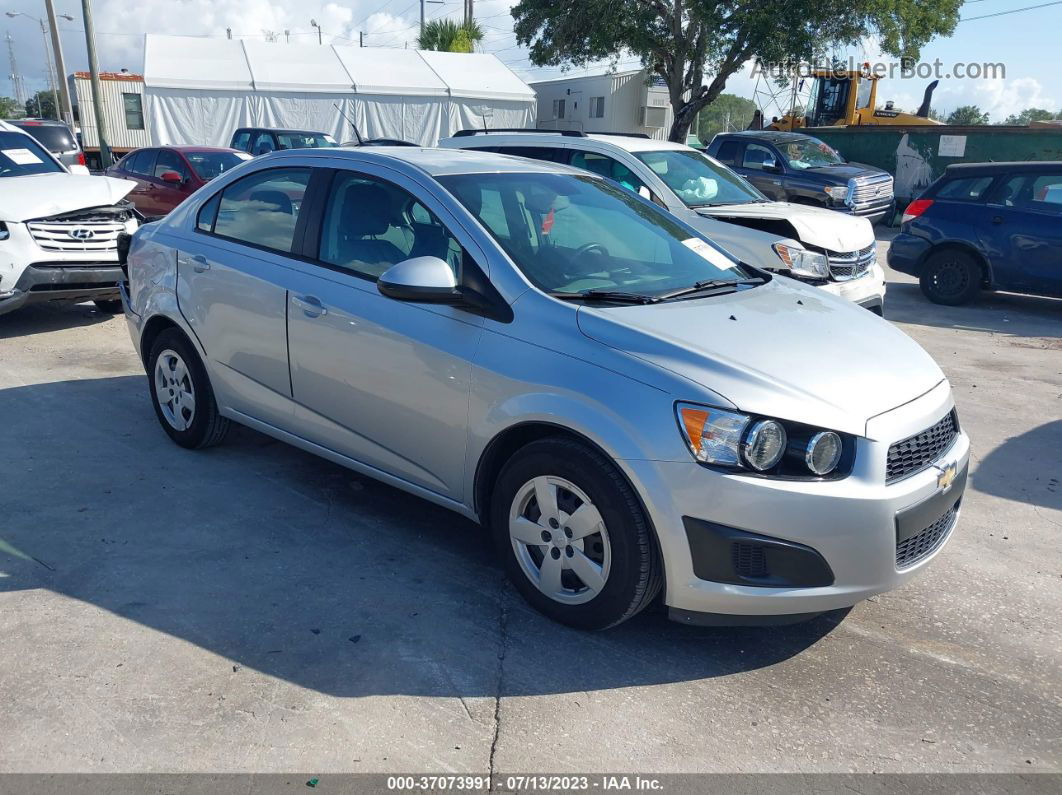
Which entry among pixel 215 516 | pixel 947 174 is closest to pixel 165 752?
pixel 215 516

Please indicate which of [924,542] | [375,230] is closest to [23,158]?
[375,230]

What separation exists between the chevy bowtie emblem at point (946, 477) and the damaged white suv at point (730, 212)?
4348mm

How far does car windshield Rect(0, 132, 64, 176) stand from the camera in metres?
8.86

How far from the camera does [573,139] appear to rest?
848cm

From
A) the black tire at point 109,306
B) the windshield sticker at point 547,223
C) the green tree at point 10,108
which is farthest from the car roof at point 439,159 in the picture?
the green tree at point 10,108

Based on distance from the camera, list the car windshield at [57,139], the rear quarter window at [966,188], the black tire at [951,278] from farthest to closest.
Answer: the car windshield at [57,139] < the black tire at [951,278] < the rear quarter window at [966,188]

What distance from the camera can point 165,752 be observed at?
2820 millimetres

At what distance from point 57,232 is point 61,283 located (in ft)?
1.54

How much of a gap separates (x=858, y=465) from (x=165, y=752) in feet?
7.91

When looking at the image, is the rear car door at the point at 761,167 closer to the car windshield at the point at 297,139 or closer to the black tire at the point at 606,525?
the car windshield at the point at 297,139

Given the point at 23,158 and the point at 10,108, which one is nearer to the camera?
the point at 23,158

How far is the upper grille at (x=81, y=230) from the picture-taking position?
794 cm

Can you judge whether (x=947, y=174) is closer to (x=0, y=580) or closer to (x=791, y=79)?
(x=0, y=580)

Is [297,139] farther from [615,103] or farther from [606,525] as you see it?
[615,103]
